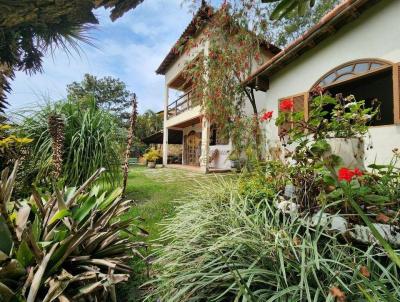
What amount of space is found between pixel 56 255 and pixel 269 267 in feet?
4.72

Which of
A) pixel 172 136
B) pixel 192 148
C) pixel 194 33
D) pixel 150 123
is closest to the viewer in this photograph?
pixel 194 33

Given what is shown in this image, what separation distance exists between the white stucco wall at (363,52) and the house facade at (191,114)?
3.44 metres

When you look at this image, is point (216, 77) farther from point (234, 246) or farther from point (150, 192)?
point (234, 246)

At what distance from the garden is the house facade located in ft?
22.8

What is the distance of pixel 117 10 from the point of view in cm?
393

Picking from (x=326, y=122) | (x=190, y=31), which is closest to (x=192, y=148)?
(x=190, y=31)

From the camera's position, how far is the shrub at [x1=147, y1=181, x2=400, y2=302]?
1250 mm

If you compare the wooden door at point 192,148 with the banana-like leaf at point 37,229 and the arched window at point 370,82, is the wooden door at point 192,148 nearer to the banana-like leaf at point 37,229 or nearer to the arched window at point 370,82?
the arched window at point 370,82

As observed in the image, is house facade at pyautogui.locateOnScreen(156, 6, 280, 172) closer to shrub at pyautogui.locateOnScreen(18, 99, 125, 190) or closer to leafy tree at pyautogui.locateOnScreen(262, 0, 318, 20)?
shrub at pyautogui.locateOnScreen(18, 99, 125, 190)

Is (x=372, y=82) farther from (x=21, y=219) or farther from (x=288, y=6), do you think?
(x=21, y=219)

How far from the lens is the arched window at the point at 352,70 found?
5.23m

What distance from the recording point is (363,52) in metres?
5.50

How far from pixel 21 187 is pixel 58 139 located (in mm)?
1752

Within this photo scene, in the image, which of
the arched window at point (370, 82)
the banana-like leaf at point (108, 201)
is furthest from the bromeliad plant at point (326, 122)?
the arched window at point (370, 82)
